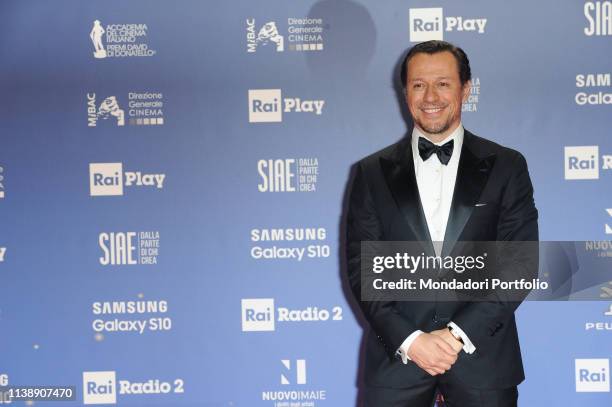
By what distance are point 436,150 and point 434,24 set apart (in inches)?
34.1

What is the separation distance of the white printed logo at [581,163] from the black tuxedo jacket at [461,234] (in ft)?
2.51

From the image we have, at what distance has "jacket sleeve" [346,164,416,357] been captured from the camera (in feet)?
7.30

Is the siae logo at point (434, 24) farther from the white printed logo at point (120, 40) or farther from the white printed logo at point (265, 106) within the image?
the white printed logo at point (120, 40)

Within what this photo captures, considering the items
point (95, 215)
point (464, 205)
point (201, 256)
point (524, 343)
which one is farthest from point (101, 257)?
point (524, 343)

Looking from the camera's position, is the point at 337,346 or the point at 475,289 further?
the point at 337,346

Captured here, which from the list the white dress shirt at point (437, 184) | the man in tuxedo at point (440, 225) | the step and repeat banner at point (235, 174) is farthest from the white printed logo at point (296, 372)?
the white dress shirt at point (437, 184)

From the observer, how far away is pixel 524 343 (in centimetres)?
299

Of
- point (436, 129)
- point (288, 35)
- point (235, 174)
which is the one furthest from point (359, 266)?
point (288, 35)

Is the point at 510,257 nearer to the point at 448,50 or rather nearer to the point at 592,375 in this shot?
the point at 448,50

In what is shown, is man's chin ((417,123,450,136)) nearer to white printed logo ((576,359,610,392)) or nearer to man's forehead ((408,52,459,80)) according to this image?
man's forehead ((408,52,459,80))

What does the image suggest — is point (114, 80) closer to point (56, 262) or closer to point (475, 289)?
point (56, 262)

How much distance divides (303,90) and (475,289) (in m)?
1.24

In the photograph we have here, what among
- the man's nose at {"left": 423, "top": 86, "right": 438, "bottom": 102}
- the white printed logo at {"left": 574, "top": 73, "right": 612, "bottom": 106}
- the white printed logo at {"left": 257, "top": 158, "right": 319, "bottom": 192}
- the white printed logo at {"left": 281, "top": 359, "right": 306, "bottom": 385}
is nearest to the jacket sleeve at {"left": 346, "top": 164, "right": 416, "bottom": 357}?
the man's nose at {"left": 423, "top": 86, "right": 438, "bottom": 102}

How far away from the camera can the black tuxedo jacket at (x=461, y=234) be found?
2.23m
